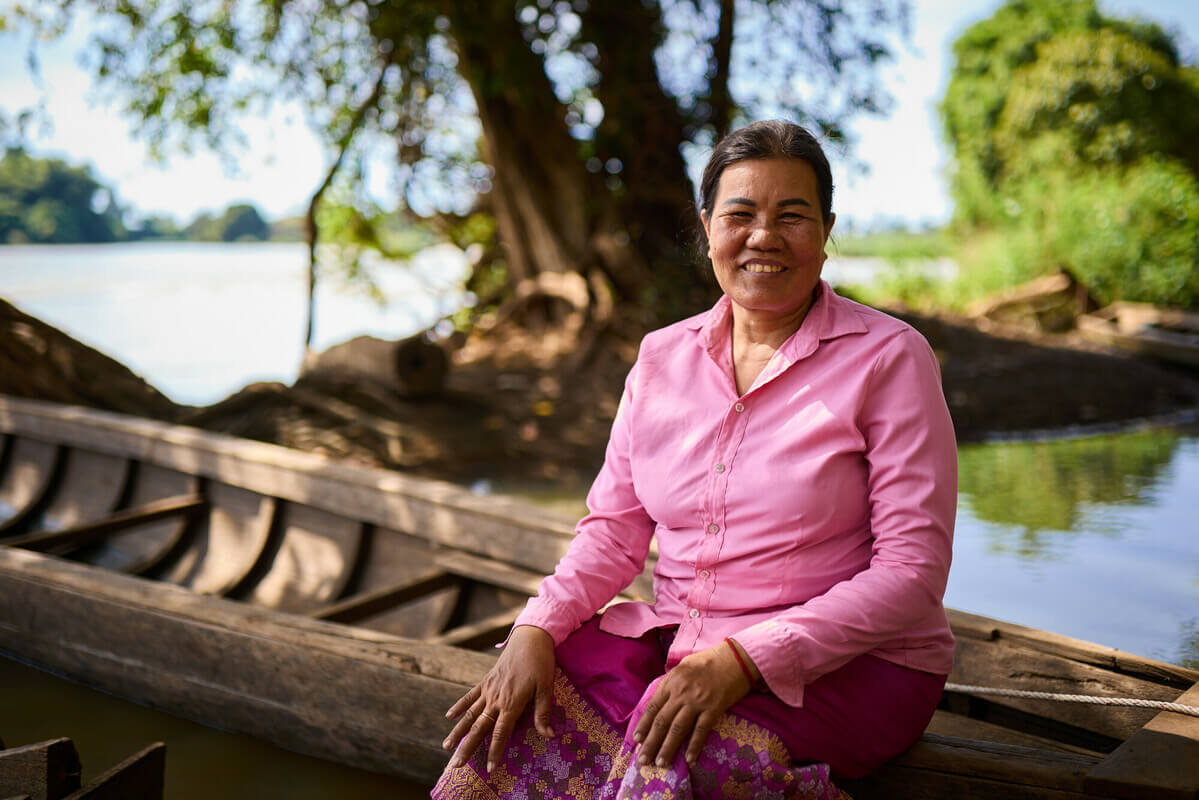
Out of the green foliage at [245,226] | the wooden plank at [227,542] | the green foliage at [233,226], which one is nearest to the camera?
the wooden plank at [227,542]

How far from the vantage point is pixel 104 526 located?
327cm

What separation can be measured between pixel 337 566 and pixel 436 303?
250 inches

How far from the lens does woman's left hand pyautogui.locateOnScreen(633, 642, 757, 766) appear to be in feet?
4.13

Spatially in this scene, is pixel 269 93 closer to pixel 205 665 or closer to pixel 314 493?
pixel 314 493

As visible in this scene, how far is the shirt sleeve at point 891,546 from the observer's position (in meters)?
1.29

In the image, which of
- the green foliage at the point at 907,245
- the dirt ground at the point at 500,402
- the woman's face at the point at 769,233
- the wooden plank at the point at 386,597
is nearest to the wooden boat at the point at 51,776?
the wooden plank at the point at 386,597

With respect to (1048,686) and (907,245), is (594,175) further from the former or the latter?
(907,245)

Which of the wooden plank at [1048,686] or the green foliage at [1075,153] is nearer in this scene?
the wooden plank at [1048,686]

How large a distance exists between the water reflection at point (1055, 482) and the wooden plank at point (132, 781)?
123 inches

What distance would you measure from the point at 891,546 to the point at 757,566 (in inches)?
7.7

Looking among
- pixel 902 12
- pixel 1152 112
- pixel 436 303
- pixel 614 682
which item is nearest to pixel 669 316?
pixel 902 12

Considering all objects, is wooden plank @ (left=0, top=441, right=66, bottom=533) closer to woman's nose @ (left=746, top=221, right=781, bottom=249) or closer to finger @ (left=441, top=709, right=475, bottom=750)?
finger @ (left=441, top=709, right=475, bottom=750)

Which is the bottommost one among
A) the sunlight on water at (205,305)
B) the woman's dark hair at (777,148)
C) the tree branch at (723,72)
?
the sunlight on water at (205,305)

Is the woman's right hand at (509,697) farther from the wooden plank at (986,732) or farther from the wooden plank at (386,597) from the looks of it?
the wooden plank at (386,597)
